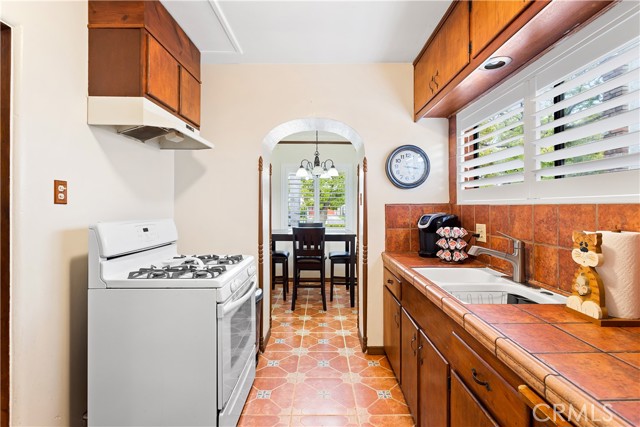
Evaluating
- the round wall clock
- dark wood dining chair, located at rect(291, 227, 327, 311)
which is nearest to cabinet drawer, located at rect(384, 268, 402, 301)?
the round wall clock

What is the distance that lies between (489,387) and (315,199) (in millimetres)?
4340

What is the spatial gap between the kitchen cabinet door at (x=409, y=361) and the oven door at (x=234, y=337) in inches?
38.2

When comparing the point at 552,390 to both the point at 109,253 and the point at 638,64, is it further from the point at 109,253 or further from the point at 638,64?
the point at 109,253

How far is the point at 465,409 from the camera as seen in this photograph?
1.05 metres

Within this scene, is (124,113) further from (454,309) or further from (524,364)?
(524,364)

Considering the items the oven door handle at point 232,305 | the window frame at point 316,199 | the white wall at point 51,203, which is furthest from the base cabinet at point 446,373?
the window frame at point 316,199

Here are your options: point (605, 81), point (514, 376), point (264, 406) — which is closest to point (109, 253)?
point (264, 406)

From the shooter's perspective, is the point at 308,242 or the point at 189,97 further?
the point at 308,242

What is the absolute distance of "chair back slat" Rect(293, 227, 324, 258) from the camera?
3.67 m

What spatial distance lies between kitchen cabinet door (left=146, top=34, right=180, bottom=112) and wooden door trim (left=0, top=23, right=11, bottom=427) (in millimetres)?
575

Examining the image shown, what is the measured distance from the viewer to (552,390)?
638 millimetres

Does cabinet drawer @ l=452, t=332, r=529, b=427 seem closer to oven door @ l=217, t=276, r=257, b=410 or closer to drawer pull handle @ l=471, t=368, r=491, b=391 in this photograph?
drawer pull handle @ l=471, t=368, r=491, b=391

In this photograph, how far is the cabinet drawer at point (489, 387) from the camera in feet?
2.54

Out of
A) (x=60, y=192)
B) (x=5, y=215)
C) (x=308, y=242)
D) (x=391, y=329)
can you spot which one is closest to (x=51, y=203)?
(x=60, y=192)
